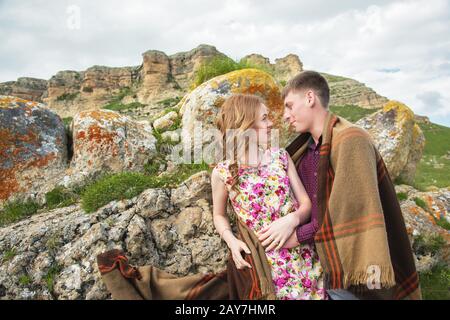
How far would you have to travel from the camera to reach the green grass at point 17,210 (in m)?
5.81

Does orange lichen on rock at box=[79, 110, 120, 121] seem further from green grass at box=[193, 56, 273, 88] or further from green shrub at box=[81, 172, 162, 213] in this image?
green grass at box=[193, 56, 273, 88]

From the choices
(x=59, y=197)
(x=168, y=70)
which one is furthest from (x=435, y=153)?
(x=59, y=197)

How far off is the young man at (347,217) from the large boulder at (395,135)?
4.92 m

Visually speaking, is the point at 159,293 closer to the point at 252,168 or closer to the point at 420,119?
the point at 252,168

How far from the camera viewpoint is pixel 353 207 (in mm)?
3137

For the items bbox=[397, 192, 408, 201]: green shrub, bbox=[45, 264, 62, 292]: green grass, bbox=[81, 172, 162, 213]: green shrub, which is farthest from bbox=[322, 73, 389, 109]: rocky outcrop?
bbox=[45, 264, 62, 292]: green grass

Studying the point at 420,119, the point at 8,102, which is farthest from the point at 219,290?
the point at 420,119

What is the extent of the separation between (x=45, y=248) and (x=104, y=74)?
69624 millimetres

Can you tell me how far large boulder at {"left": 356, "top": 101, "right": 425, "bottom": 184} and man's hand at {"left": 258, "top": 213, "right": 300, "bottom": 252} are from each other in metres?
5.57

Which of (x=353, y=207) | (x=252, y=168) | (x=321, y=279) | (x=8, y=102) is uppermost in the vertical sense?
(x=8, y=102)

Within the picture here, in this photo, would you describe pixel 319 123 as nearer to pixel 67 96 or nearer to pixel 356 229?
pixel 356 229

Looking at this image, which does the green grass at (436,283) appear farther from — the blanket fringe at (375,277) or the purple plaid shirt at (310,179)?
the purple plaid shirt at (310,179)

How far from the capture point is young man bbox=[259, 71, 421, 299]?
302cm

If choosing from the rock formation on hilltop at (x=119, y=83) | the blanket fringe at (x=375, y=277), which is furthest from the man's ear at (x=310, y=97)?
the rock formation on hilltop at (x=119, y=83)
